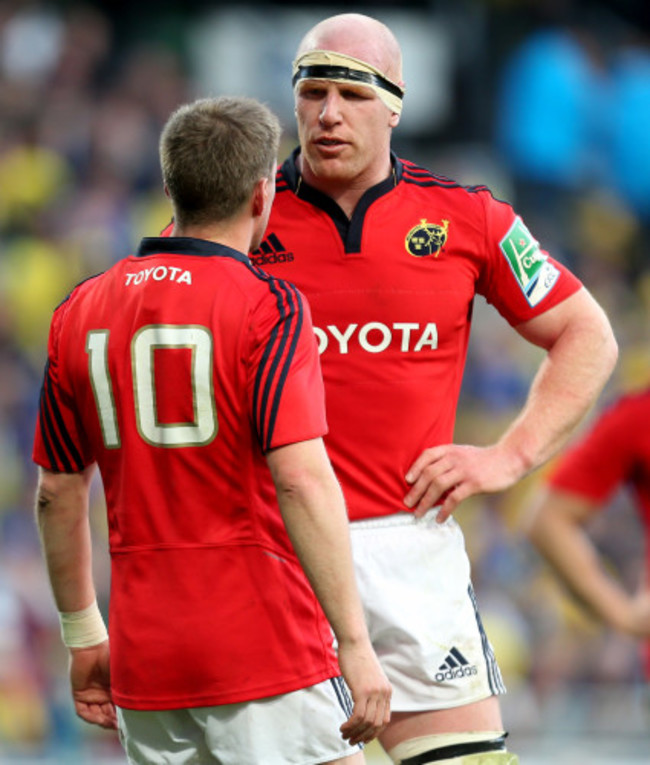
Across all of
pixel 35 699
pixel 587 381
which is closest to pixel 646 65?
pixel 35 699

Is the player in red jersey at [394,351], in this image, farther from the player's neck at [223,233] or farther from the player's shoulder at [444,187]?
the player's neck at [223,233]

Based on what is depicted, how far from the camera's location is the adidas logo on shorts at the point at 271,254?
14.2 feet

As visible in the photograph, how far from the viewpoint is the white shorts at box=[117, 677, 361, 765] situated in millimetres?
3469

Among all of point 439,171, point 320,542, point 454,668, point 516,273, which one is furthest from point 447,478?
point 439,171

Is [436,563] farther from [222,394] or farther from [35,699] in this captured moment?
[35,699]

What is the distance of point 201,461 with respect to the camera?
3.43 m

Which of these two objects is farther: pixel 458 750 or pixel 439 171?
pixel 439 171

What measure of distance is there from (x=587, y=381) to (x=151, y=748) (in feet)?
5.58

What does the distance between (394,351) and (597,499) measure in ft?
5.16

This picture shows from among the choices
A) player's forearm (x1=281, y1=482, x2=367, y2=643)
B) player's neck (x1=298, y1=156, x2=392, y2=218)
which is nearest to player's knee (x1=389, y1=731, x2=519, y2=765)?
player's forearm (x1=281, y1=482, x2=367, y2=643)

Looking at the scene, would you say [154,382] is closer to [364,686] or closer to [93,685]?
[364,686]

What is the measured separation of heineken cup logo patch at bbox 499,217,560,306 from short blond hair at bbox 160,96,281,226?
3.55 feet

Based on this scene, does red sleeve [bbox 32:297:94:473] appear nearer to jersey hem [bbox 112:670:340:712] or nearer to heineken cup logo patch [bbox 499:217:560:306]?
jersey hem [bbox 112:670:340:712]

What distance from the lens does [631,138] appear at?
15047 millimetres
